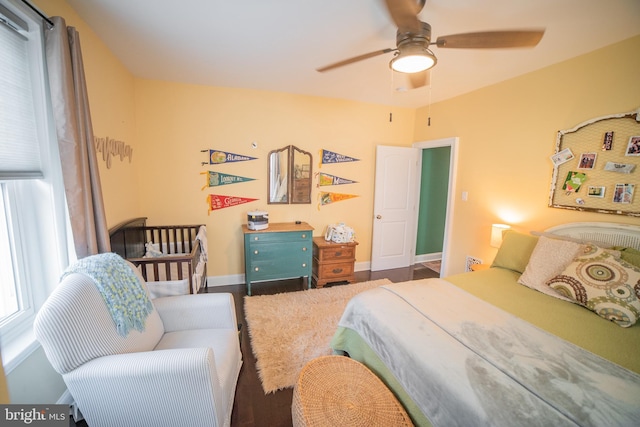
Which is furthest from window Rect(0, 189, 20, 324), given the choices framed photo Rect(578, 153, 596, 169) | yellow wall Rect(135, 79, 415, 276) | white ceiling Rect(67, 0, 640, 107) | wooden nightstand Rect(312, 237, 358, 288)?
framed photo Rect(578, 153, 596, 169)

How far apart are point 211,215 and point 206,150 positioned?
2.62 feet

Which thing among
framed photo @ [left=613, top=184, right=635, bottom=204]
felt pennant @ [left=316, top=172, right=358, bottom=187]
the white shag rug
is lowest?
the white shag rug

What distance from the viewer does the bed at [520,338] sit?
976 mm

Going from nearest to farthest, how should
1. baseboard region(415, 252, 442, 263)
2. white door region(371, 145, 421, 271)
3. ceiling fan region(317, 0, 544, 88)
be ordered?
ceiling fan region(317, 0, 544, 88) → white door region(371, 145, 421, 271) → baseboard region(415, 252, 442, 263)

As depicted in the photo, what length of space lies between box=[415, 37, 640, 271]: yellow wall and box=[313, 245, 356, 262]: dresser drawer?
1379 mm

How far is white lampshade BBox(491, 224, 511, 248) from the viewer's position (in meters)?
2.64

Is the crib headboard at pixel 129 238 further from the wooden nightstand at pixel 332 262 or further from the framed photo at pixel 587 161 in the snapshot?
the framed photo at pixel 587 161

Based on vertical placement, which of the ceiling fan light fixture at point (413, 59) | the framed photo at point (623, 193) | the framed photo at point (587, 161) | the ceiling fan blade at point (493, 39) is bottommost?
the framed photo at point (623, 193)

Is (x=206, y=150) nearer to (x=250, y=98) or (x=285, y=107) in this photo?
(x=250, y=98)

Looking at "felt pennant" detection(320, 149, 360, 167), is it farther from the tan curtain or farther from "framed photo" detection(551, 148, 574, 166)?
the tan curtain

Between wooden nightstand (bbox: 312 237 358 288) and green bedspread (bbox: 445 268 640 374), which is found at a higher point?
green bedspread (bbox: 445 268 640 374)

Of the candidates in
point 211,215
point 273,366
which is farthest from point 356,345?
point 211,215

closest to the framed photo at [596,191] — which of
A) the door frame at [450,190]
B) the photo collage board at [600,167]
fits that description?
the photo collage board at [600,167]

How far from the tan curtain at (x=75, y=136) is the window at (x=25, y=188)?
91 mm
